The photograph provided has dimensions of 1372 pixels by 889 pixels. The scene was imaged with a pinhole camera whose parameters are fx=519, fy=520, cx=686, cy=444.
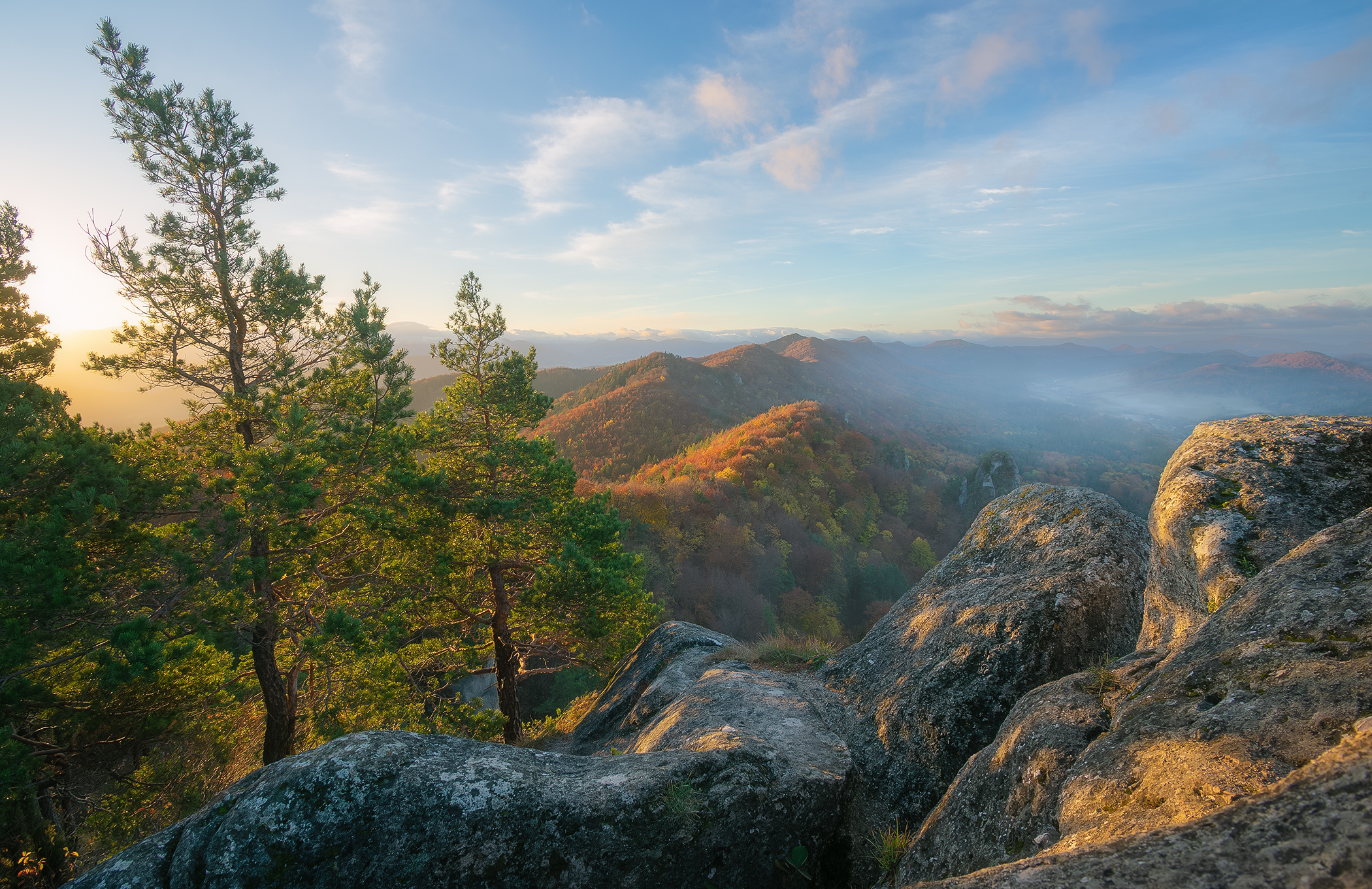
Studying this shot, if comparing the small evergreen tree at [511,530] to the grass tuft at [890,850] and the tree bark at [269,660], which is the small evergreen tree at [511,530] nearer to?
the tree bark at [269,660]

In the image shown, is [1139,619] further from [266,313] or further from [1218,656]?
[266,313]

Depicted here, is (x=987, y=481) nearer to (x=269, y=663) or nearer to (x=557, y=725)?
(x=557, y=725)

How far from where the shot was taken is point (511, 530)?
13.1m

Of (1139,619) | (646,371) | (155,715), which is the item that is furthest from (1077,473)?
(155,715)

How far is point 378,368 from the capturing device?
1231cm

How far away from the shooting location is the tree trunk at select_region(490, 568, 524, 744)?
1366 cm

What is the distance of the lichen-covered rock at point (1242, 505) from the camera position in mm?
5266

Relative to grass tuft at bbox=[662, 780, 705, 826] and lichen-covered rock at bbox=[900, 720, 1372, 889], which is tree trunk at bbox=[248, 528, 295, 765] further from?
lichen-covered rock at bbox=[900, 720, 1372, 889]

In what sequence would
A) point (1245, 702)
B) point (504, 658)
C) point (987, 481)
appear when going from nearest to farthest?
point (1245, 702)
point (504, 658)
point (987, 481)

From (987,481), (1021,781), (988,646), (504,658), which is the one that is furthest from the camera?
(987,481)

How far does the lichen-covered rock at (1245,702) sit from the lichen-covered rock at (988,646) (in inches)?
99.3

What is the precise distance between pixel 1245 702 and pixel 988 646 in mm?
3880

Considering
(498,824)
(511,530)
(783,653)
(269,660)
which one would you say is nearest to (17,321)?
(269,660)

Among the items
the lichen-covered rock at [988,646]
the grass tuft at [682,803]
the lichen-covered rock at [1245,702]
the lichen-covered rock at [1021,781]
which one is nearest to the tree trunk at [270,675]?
the grass tuft at [682,803]
